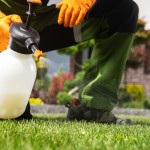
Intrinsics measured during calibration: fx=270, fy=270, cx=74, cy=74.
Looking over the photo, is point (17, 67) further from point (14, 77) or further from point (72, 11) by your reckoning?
point (72, 11)

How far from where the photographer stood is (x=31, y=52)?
4.74 feet

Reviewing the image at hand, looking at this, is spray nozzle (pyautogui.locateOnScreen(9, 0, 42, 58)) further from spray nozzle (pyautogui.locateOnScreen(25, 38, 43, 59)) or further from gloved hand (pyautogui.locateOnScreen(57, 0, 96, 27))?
gloved hand (pyautogui.locateOnScreen(57, 0, 96, 27))

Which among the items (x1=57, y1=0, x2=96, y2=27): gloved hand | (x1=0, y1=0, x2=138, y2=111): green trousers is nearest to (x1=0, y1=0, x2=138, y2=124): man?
(x1=0, y1=0, x2=138, y2=111): green trousers

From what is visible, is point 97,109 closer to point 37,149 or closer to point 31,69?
point 31,69

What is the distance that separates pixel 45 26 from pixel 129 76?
375 inches

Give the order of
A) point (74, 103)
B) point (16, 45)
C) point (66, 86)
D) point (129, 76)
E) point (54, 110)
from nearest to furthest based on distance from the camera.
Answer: point (16, 45), point (74, 103), point (54, 110), point (66, 86), point (129, 76)

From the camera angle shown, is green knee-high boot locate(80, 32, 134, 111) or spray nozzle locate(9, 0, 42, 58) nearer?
spray nozzle locate(9, 0, 42, 58)

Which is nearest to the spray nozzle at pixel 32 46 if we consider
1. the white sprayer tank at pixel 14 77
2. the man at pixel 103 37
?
→ the white sprayer tank at pixel 14 77

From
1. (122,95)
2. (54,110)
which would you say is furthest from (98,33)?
(122,95)

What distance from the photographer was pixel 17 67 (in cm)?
145

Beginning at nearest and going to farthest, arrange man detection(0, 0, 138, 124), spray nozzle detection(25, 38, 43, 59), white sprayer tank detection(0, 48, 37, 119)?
spray nozzle detection(25, 38, 43, 59) → white sprayer tank detection(0, 48, 37, 119) → man detection(0, 0, 138, 124)

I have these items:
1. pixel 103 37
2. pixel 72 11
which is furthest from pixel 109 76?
pixel 72 11

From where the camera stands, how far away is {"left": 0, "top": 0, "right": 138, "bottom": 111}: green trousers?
2129 millimetres

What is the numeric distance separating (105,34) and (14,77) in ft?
3.28
